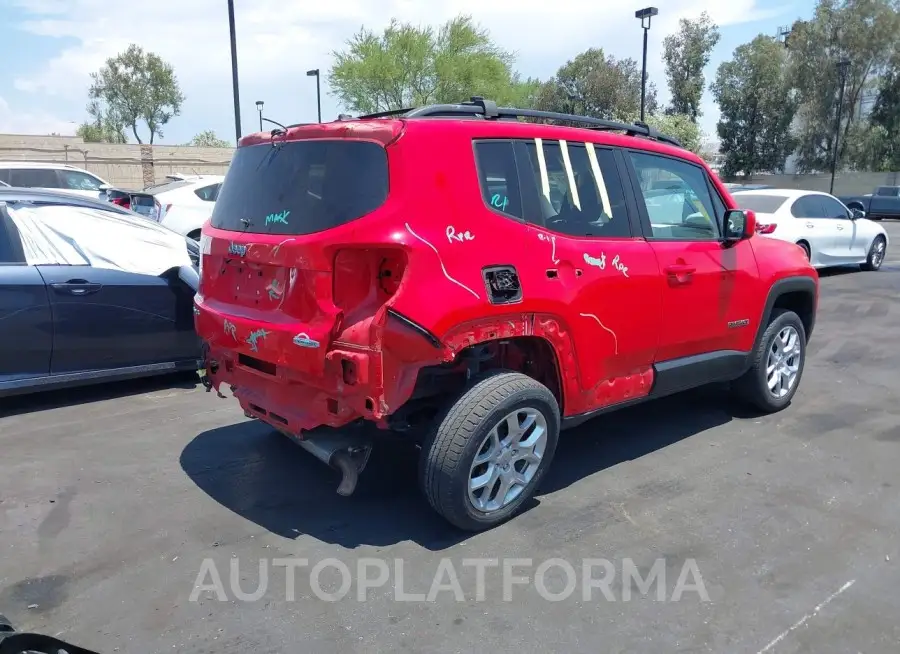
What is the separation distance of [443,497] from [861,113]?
1887 inches

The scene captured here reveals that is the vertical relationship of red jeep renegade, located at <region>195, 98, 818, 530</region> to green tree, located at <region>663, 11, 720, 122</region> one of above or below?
below

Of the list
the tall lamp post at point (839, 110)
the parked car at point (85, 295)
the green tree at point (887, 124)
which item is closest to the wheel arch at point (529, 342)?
the parked car at point (85, 295)

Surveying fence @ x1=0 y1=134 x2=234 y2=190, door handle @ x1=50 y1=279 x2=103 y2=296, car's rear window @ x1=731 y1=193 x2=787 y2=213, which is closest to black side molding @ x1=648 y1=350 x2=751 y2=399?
door handle @ x1=50 y1=279 x2=103 y2=296

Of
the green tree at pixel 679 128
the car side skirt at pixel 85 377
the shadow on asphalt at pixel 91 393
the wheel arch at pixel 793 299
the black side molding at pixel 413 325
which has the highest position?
the green tree at pixel 679 128

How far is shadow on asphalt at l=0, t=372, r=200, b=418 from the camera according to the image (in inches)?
223

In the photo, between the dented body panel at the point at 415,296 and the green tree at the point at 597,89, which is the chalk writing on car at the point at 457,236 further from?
the green tree at the point at 597,89

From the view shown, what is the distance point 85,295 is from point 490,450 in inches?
139

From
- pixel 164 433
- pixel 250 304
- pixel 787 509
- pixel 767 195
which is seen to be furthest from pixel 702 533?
pixel 767 195

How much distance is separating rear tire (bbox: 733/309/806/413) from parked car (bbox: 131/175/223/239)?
921cm

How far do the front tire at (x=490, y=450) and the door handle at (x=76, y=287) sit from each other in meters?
3.34

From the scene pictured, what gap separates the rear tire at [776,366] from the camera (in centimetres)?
538

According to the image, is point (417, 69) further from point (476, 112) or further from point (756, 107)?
point (476, 112)

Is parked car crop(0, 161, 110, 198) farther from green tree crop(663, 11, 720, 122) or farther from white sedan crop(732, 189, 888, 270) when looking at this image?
green tree crop(663, 11, 720, 122)

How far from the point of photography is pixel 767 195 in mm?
12383
